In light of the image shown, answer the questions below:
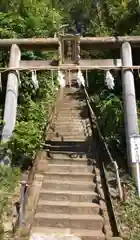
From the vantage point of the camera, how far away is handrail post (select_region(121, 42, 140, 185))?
11.5 metres

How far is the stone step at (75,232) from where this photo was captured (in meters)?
8.46

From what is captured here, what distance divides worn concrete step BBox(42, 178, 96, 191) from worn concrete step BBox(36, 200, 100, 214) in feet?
2.68

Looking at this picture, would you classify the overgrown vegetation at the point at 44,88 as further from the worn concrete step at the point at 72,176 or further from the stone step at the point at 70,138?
the worn concrete step at the point at 72,176

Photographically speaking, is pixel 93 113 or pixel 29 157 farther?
pixel 93 113

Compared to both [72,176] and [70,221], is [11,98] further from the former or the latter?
[70,221]

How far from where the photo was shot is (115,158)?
12.3 meters

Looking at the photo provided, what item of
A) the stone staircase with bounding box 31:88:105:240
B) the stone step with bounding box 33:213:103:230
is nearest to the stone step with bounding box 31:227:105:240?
the stone staircase with bounding box 31:88:105:240

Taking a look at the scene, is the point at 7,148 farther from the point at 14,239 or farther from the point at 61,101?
the point at 61,101

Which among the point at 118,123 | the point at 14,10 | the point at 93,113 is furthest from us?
the point at 14,10

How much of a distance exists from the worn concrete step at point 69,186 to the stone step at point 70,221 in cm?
131

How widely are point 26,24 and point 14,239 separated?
11108 millimetres

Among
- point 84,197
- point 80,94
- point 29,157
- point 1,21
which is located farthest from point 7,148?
point 80,94

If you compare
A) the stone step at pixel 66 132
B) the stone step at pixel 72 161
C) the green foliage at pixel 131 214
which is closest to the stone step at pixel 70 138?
the stone step at pixel 66 132

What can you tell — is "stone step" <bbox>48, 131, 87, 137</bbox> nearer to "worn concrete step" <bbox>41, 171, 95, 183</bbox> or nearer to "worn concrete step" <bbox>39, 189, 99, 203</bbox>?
"worn concrete step" <bbox>41, 171, 95, 183</bbox>
